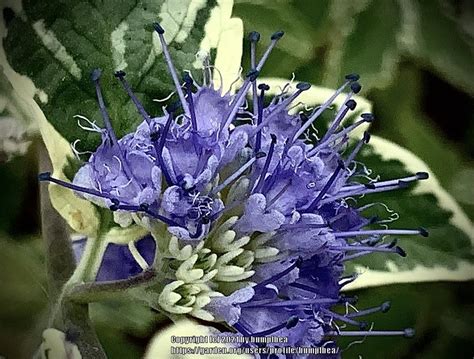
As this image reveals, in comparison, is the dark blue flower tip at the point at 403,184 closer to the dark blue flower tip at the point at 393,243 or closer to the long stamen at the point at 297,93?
the dark blue flower tip at the point at 393,243

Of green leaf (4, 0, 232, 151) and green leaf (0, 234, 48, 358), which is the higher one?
green leaf (4, 0, 232, 151)

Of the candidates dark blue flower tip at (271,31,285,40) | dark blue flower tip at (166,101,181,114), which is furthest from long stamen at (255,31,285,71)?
dark blue flower tip at (166,101,181,114)

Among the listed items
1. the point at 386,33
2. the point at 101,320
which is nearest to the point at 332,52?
the point at 386,33

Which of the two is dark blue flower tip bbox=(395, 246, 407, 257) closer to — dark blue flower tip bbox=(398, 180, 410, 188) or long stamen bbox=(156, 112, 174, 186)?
dark blue flower tip bbox=(398, 180, 410, 188)

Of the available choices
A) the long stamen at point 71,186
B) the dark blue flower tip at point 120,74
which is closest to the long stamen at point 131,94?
the dark blue flower tip at point 120,74

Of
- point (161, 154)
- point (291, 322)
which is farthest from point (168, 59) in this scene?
point (291, 322)

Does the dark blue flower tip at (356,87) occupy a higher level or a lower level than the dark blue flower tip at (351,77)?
lower
